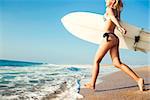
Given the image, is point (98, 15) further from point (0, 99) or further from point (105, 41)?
point (0, 99)

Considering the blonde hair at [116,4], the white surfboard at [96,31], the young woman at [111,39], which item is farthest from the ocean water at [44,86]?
the blonde hair at [116,4]

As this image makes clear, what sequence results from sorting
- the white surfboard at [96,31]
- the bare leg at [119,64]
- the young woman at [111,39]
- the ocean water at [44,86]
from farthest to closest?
the ocean water at [44,86] < the white surfboard at [96,31] < the bare leg at [119,64] < the young woman at [111,39]

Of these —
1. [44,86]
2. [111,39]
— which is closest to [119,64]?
[111,39]

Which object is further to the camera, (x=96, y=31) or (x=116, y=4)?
(x=96, y=31)

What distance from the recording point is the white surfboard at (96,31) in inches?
222

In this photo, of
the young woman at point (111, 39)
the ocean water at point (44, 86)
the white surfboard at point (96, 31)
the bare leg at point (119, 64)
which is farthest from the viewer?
the ocean water at point (44, 86)

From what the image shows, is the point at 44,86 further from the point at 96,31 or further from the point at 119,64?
the point at 119,64

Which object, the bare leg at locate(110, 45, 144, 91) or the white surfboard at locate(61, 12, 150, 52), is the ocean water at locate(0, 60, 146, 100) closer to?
the bare leg at locate(110, 45, 144, 91)

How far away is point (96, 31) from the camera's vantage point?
5.98m

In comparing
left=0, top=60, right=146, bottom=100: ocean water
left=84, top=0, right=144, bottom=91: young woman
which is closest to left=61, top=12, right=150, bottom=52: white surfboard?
left=84, top=0, right=144, bottom=91: young woman

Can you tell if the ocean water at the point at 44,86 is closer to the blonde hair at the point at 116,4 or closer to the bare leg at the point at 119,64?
the bare leg at the point at 119,64

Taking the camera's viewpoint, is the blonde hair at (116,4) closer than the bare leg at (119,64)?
Yes

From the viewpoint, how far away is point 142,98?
4.62 meters

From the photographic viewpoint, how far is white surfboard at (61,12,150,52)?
18.5 ft
